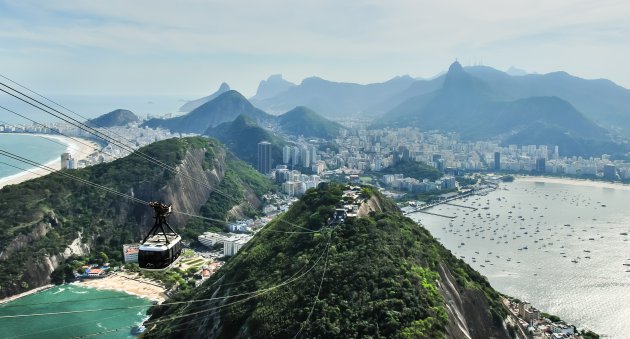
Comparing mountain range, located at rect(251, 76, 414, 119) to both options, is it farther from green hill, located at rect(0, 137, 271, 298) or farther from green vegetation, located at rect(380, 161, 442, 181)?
green hill, located at rect(0, 137, 271, 298)

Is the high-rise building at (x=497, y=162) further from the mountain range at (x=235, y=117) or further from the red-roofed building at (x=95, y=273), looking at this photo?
the red-roofed building at (x=95, y=273)

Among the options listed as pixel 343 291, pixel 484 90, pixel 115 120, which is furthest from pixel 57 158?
pixel 484 90

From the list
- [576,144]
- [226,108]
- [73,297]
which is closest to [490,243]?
[73,297]

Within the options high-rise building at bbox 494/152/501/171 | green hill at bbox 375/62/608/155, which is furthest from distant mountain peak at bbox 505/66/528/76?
high-rise building at bbox 494/152/501/171

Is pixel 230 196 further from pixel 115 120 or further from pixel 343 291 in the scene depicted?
pixel 115 120

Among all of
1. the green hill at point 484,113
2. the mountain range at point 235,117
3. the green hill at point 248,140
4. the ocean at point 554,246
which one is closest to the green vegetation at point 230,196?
the green hill at point 248,140

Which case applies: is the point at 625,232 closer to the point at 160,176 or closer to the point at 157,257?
the point at 160,176
